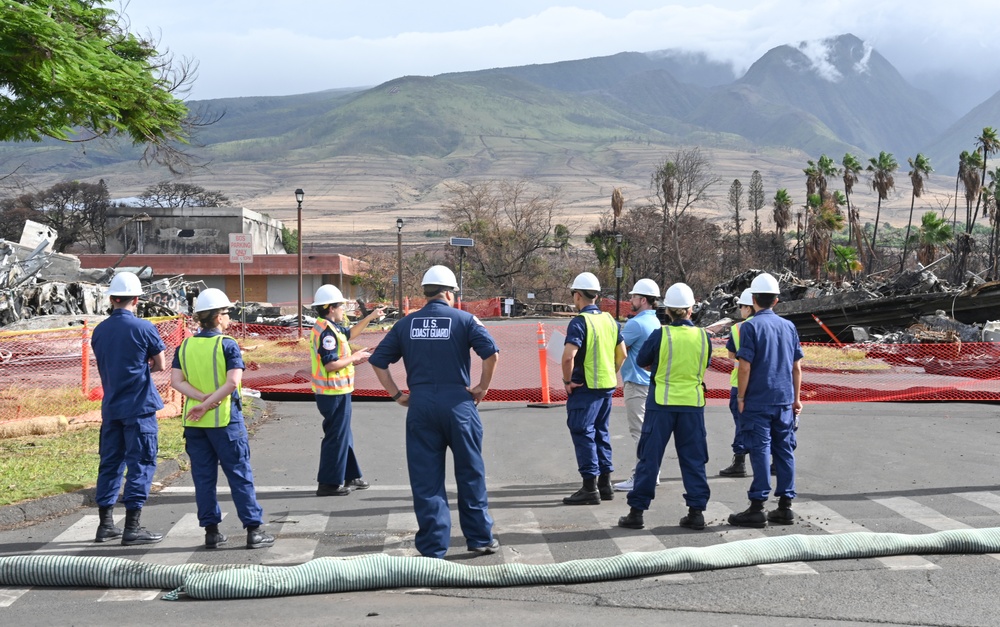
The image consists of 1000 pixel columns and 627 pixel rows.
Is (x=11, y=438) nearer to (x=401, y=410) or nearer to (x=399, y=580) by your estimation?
(x=401, y=410)

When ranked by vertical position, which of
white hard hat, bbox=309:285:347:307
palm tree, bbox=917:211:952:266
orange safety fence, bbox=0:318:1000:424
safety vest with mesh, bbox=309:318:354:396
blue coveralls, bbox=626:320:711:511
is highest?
palm tree, bbox=917:211:952:266

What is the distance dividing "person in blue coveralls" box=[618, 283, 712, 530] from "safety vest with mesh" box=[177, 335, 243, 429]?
10.3 feet

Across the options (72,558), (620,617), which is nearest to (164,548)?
(72,558)

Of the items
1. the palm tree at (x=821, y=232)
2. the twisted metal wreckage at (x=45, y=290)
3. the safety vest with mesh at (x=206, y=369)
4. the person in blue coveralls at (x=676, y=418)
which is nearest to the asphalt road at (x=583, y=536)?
the person in blue coveralls at (x=676, y=418)

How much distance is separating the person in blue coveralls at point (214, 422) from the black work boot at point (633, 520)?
8.72ft

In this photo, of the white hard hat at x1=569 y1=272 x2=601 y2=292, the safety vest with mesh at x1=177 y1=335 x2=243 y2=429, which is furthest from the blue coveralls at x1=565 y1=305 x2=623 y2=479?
the safety vest with mesh at x1=177 y1=335 x2=243 y2=429

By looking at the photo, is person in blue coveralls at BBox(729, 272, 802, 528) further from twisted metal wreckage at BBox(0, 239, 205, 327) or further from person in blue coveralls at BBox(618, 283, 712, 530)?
twisted metal wreckage at BBox(0, 239, 205, 327)

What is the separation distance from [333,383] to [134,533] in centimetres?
229

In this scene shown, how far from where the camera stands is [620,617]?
5570 millimetres

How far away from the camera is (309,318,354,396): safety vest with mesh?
9195mm

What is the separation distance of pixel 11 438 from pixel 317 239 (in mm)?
164753

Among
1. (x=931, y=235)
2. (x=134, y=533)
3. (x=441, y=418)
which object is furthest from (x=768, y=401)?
(x=931, y=235)

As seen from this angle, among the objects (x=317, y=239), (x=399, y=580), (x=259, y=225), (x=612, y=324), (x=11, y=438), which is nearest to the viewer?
(x=399, y=580)

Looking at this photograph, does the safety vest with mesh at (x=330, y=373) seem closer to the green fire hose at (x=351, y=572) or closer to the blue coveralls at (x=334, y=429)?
the blue coveralls at (x=334, y=429)
